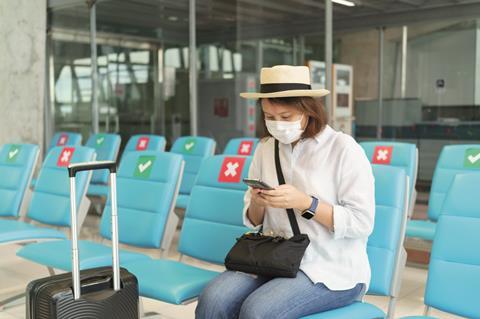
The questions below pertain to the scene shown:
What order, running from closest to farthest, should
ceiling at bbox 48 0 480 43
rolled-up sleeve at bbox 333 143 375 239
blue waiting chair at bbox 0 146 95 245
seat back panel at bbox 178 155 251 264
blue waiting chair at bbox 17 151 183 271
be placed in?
rolled-up sleeve at bbox 333 143 375 239, seat back panel at bbox 178 155 251 264, blue waiting chair at bbox 17 151 183 271, blue waiting chair at bbox 0 146 95 245, ceiling at bbox 48 0 480 43

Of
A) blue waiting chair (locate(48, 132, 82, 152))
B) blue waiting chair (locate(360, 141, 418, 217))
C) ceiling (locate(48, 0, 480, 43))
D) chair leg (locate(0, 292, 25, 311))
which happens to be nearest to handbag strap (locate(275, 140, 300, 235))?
blue waiting chair (locate(360, 141, 418, 217))

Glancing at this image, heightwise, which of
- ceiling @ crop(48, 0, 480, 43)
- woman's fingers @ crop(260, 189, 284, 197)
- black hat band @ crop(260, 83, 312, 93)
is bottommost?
woman's fingers @ crop(260, 189, 284, 197)

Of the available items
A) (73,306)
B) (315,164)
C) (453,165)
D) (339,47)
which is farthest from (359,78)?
(73,306)

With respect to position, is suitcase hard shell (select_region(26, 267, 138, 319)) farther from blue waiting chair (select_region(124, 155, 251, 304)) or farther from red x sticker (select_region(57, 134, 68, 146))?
red x sticker (select_region(57, 134, 68, 146))

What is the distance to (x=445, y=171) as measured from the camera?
11.7ft

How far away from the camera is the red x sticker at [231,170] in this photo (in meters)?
2.68

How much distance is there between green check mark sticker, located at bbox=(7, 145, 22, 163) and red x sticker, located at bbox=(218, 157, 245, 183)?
1.92 meters

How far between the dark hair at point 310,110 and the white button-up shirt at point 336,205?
0.08 feet

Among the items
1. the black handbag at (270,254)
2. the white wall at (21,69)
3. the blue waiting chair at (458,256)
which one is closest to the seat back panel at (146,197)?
the black handbag at (270,254)

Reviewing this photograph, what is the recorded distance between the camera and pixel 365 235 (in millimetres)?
2045

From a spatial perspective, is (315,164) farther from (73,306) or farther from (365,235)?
(73,306)

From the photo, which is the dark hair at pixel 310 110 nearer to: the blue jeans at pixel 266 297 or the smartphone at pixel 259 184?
the smartphone at pixel 259 184

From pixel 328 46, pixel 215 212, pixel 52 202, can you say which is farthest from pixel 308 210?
pixel 328 46

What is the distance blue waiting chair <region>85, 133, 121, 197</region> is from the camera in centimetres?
522
